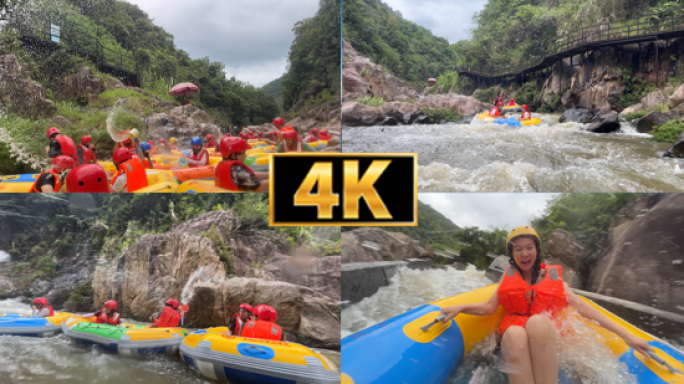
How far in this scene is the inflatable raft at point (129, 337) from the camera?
220 cm

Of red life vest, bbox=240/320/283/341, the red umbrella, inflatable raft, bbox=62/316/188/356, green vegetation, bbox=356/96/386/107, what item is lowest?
inflatable raft, bbox=62/316/188/356

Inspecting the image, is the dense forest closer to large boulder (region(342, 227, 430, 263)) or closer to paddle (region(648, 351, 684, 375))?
large boulder (region(342, 227, 430, 263))

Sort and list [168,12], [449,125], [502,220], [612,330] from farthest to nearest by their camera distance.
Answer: [449,125]
[168,12]
[502,220]
[612,330]

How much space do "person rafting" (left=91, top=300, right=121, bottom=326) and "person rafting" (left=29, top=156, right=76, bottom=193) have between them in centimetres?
77

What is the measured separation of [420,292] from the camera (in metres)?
2.03

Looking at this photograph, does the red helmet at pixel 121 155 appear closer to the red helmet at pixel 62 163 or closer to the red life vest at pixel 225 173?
the red helmet at pixel 62 163

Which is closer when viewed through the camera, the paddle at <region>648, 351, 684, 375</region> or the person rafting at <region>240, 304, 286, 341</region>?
the paddle at <region>648, 351, 684, 375</region>

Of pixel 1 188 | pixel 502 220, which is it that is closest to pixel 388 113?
pixel 502 220

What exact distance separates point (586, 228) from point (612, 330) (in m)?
0.51

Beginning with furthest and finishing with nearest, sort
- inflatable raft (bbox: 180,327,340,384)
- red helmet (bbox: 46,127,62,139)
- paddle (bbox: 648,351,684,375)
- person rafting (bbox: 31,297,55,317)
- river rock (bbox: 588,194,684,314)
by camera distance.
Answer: person rafting (bbox: 31,297,55,317) < red helmet (bbox: 46,127,62,139) < inflatable raft (bbox: 180,327,340,384) < river rock (bbox: 588,194,684,314) < paddle (bbox: 648,351,684,375)

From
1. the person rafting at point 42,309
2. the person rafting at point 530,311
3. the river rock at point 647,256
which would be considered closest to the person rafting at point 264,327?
the person rafting at point 530,311

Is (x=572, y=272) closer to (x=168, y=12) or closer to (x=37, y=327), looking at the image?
(x=168, y=12)

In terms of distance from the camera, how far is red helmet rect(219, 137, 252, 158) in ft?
6.86

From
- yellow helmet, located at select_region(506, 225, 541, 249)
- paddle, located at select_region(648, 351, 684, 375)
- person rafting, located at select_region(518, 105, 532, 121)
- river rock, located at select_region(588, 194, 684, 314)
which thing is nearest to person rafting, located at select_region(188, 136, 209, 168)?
yellow helmet, located at select_region(506, 225, 541, 249)
